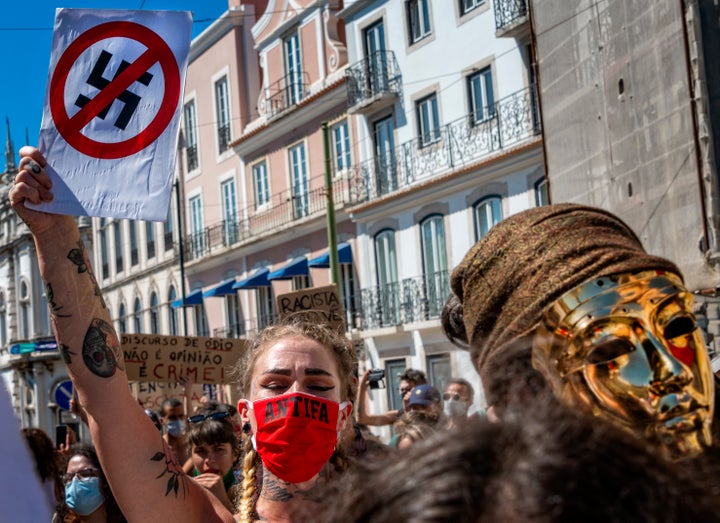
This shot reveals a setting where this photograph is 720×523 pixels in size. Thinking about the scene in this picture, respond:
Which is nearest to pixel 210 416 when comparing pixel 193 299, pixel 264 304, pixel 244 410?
pixel 244 410

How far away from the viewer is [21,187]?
118 inches

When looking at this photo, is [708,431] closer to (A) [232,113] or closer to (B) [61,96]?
(B) [61,96]

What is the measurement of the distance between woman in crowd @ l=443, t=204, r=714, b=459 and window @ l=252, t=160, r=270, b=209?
29827mm

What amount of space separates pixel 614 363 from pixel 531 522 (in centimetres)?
69

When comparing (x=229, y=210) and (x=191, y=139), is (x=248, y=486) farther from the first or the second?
(x=191, y=139)

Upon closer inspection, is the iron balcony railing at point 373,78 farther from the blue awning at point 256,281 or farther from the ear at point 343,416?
the ear at point 343,416

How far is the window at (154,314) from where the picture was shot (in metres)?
39.3

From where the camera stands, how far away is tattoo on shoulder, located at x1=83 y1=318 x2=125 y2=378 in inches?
115

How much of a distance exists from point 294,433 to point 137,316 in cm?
3931

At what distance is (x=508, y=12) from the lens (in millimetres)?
21953

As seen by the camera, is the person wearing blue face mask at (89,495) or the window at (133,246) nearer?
the person wearing blue face mask at (89,495)

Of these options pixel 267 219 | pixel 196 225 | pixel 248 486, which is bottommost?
pixel 248 486

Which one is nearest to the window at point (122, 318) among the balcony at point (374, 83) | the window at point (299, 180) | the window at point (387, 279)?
the window at point (299, 180)

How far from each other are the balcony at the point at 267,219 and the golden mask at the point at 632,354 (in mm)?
25682
